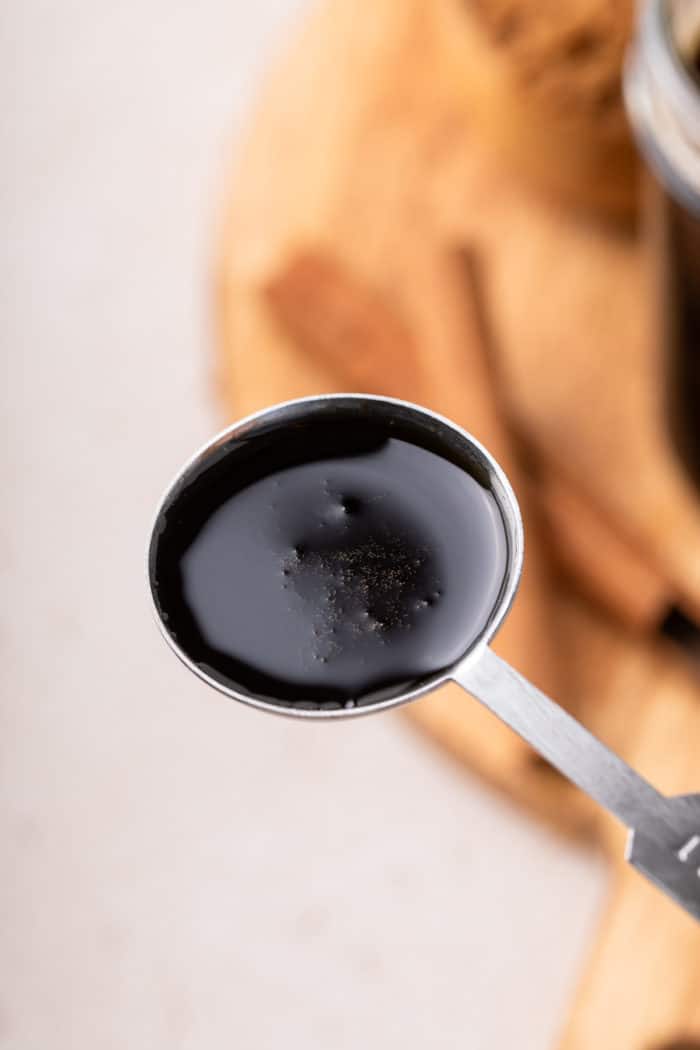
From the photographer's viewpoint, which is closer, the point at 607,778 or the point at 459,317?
the point at 607,778

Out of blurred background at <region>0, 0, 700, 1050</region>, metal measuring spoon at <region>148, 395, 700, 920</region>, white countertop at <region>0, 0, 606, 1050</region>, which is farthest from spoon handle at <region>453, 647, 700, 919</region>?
white countertop at <region>0, 0, 606, 1050</region>

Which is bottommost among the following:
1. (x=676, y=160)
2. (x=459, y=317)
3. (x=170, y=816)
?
(x=170, y=816)

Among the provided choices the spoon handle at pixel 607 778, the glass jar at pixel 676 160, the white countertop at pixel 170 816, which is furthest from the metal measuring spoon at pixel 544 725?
the white countertop at pixel 170 816

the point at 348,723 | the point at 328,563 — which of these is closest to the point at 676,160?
the point at 328,563

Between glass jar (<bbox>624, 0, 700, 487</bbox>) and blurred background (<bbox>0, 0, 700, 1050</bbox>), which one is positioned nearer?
glass jar (<bbox>624, 0, 700, 487</bbox>)

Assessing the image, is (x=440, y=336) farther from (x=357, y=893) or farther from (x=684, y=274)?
(x=357, y=893)

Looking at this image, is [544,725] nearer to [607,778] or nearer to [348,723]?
[607,778]

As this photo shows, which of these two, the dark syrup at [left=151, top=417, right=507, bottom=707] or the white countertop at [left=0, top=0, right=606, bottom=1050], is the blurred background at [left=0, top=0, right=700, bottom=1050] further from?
the dark syrup at [left=151, top=417, right=507, bottom=707]

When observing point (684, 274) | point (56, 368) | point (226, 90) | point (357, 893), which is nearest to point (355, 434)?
point (684, 274)

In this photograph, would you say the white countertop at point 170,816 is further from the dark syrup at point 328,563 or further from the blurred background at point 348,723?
the dark syrup at point 328,563
